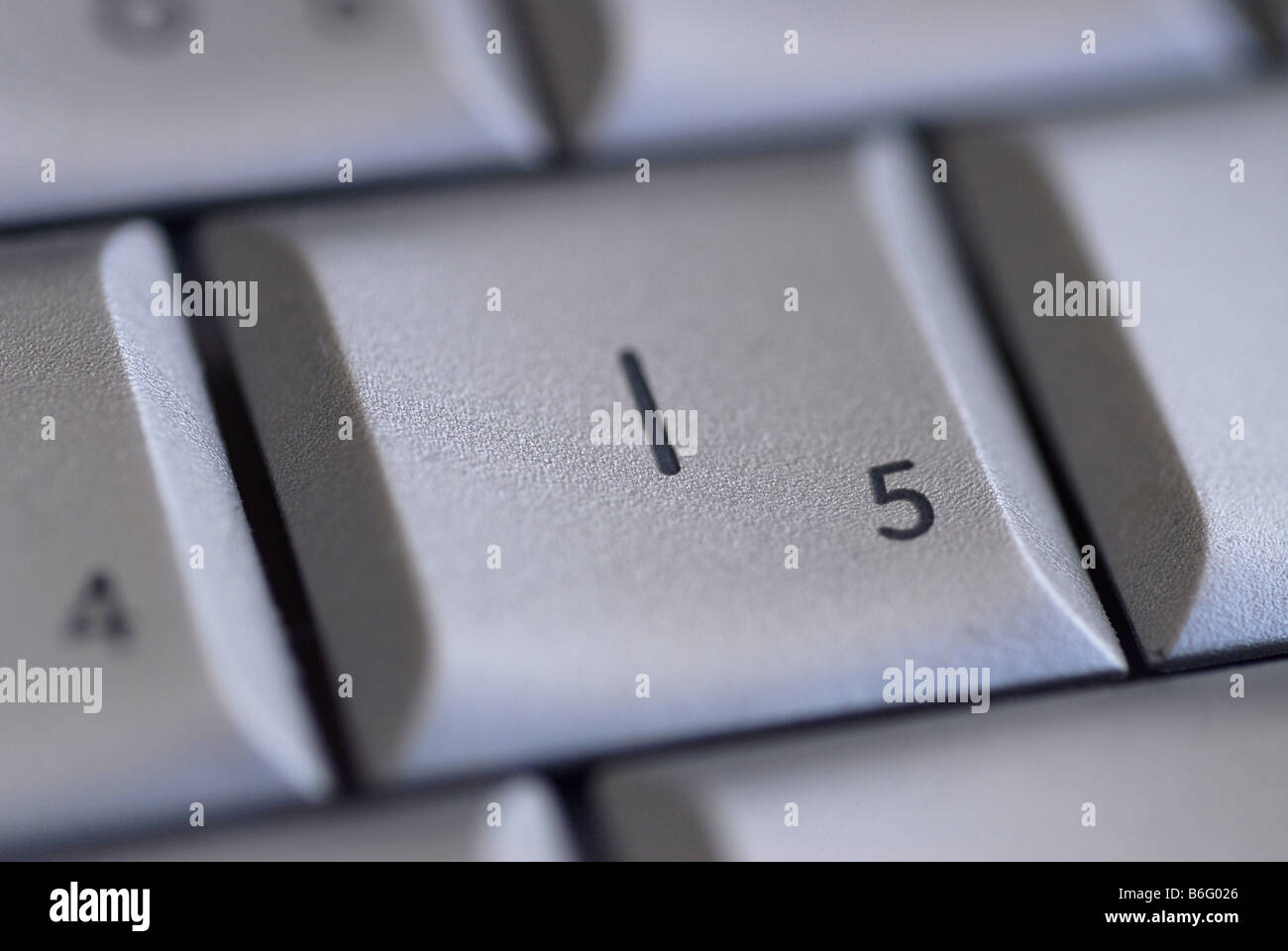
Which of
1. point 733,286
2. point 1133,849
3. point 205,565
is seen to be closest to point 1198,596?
point 1133,849

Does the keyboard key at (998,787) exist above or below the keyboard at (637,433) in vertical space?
below

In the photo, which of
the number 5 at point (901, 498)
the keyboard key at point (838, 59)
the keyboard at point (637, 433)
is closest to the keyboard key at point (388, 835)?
the keyboard at point (637, 433)

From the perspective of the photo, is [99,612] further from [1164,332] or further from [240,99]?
[1164,332]

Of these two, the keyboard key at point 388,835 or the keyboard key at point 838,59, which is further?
the keyboard key at point 838,59

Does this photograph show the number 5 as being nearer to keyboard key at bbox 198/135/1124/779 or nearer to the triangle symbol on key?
keyboard key at bbox 198/135/1124/779

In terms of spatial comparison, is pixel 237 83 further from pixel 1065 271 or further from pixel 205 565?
pixel 1065 271

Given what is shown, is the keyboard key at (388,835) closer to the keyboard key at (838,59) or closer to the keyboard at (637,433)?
the keyboard at (637,433)

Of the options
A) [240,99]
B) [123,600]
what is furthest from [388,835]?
[240,99]

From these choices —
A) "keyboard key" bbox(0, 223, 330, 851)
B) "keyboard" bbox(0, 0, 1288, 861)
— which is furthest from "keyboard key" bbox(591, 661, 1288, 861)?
"keyboard key" bbox(0, 223, 330, 851)
